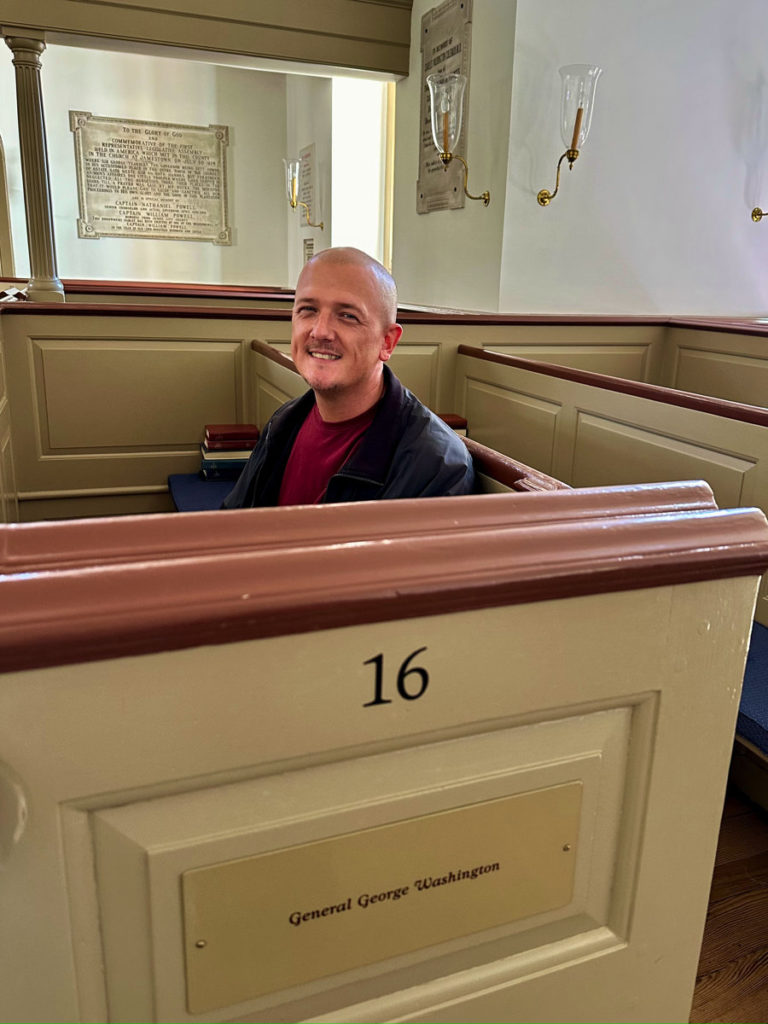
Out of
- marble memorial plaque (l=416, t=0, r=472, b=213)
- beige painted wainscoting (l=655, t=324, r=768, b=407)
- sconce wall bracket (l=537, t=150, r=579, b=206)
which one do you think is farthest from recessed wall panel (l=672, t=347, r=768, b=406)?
marble memorial plaque (l=416, t=0, r=472, b=213)

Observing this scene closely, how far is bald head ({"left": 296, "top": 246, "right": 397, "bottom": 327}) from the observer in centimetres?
179

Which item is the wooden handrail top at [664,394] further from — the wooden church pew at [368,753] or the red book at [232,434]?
the wooden church pew at [368,753]

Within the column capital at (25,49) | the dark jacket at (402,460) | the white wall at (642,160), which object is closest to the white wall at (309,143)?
the column capital at (25,49)

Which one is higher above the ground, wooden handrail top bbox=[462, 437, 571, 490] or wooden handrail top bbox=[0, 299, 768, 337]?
wooden handrail top bbox=[0, 299, 768, 337]

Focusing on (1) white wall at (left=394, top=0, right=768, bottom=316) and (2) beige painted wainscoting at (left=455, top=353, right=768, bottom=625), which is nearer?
(2) beige painted wainscoting at (left=455, top=353, right=768, bottom=625)

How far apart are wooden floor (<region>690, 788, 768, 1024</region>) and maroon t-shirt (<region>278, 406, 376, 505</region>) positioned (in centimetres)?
129

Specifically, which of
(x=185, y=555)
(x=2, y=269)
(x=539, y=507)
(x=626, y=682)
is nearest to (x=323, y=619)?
(x=185, y=555)

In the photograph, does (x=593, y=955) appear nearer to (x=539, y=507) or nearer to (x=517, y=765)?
(x=517, y=765)

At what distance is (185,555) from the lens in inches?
27.4

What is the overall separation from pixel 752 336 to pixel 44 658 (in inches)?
156

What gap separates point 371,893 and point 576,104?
4.28 meters

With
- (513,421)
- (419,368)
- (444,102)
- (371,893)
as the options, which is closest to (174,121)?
(444,102)

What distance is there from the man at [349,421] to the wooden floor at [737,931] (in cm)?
112

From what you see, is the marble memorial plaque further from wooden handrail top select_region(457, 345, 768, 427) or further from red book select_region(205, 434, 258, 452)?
red book select_region(205, 434, 258, 452)
